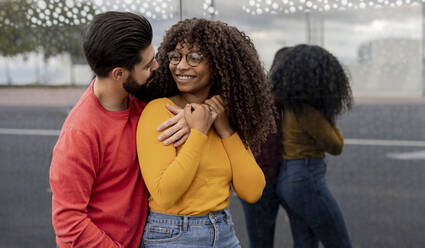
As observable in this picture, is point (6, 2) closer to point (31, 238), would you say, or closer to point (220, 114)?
point (31, 238)

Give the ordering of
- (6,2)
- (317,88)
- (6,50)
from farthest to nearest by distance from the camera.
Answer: (6,50), (6,2), (317,88)

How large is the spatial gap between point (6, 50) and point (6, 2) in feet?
1.18

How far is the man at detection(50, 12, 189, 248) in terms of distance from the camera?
129cm

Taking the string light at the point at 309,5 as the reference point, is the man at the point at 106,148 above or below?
below

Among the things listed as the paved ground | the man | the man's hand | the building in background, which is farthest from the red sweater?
the paved ground

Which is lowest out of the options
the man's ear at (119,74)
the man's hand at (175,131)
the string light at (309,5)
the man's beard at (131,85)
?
the man's hand at (175,131)

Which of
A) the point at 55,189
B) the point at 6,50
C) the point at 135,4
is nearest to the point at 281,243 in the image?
the point at 135,4

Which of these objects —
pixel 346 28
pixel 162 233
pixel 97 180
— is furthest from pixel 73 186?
pixel 346 28

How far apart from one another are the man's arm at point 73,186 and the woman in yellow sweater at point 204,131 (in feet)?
0.53

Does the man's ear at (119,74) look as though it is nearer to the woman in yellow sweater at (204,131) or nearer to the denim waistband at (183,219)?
the woman in yellow sweater at (204,131)

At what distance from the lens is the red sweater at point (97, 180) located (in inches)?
50.9

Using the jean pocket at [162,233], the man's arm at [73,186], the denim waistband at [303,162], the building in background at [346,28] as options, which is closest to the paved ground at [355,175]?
the building in background at [346,28]

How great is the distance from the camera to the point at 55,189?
51.4 inches

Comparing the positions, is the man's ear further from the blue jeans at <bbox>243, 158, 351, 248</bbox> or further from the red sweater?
the blue jeans at <bbox>243, 158, 351, 248</bbox>
